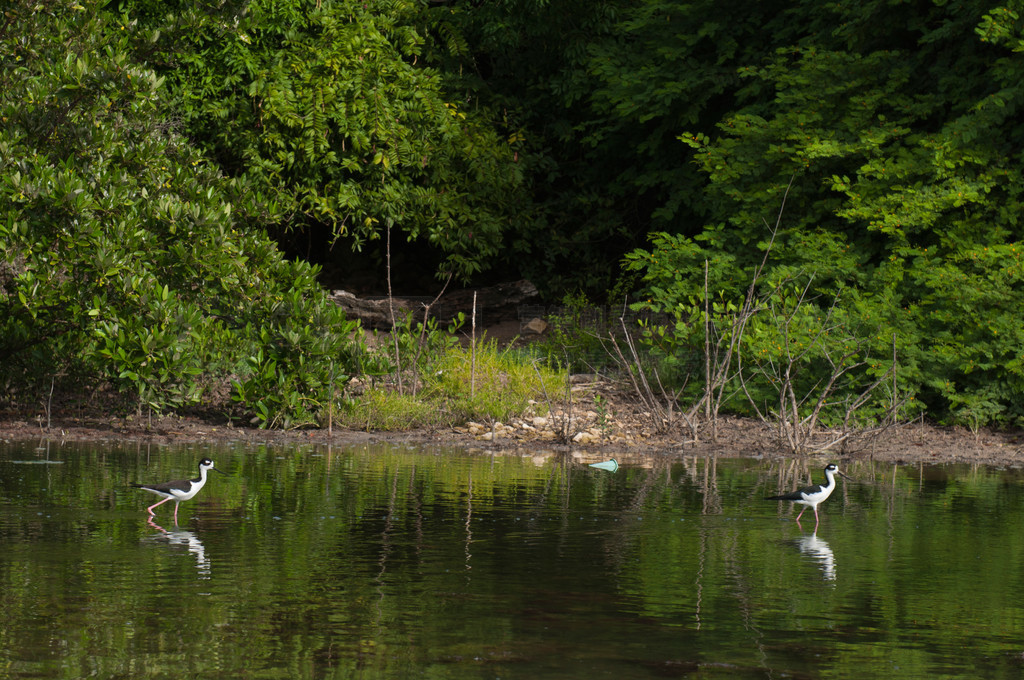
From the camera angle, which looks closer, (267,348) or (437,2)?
(267,348)

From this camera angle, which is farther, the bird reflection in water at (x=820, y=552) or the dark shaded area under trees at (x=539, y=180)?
the dark shaded area under trees at (x=539, y=180)

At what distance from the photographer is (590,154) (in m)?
28.5

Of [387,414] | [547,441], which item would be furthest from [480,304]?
[547,441]

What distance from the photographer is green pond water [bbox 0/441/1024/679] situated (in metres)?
7.04

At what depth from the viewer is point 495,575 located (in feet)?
30.1

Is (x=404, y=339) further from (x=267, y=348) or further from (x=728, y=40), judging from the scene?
(x=728, y=40)

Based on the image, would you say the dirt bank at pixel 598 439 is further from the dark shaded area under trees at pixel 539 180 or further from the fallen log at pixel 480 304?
the fallen log at pixel 480 304

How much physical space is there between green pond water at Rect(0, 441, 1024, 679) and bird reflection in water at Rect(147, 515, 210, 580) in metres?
0.04

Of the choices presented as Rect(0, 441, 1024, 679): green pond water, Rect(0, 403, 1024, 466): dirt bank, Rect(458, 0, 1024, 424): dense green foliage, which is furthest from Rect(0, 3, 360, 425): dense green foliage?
Rect(458, 0, 1024, 424): dense green foliage

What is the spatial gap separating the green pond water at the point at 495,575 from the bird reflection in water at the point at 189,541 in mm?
39

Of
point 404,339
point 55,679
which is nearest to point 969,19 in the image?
point 404,339

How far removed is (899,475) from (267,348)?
8.58 meters

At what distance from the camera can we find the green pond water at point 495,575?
7043mm

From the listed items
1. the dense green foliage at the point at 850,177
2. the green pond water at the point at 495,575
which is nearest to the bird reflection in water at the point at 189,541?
the green pond water at the point at 495,575
